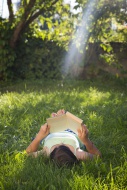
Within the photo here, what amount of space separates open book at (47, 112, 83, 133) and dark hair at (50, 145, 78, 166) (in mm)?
204

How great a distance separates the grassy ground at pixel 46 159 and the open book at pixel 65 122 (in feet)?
0.99

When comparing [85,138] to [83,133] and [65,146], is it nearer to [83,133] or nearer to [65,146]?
[83,133]

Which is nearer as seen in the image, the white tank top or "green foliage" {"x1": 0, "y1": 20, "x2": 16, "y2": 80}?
the white tank top

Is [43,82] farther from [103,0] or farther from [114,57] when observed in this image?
[103,0]

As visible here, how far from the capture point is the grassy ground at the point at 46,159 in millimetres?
2038

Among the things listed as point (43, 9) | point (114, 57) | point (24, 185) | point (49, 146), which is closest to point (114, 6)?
point (114, 57)

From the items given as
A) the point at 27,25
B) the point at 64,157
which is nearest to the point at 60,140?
the point at 64,157

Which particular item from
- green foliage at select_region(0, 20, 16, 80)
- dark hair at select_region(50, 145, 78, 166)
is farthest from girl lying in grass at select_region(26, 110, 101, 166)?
green foliage at select_region(0, 20, 16, 80)

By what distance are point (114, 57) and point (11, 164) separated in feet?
24.0

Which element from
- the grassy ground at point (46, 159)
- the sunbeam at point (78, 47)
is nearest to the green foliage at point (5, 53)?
the sunbeam at point (78, 47)

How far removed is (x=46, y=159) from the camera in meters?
2.53

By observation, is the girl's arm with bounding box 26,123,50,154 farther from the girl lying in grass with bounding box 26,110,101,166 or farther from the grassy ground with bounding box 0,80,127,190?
the grassy ground with bounding box 0,80,127,190

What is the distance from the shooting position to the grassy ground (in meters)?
2.04

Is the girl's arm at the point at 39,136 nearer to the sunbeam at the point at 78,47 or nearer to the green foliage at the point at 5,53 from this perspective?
the green foliage at the point at 5,53
